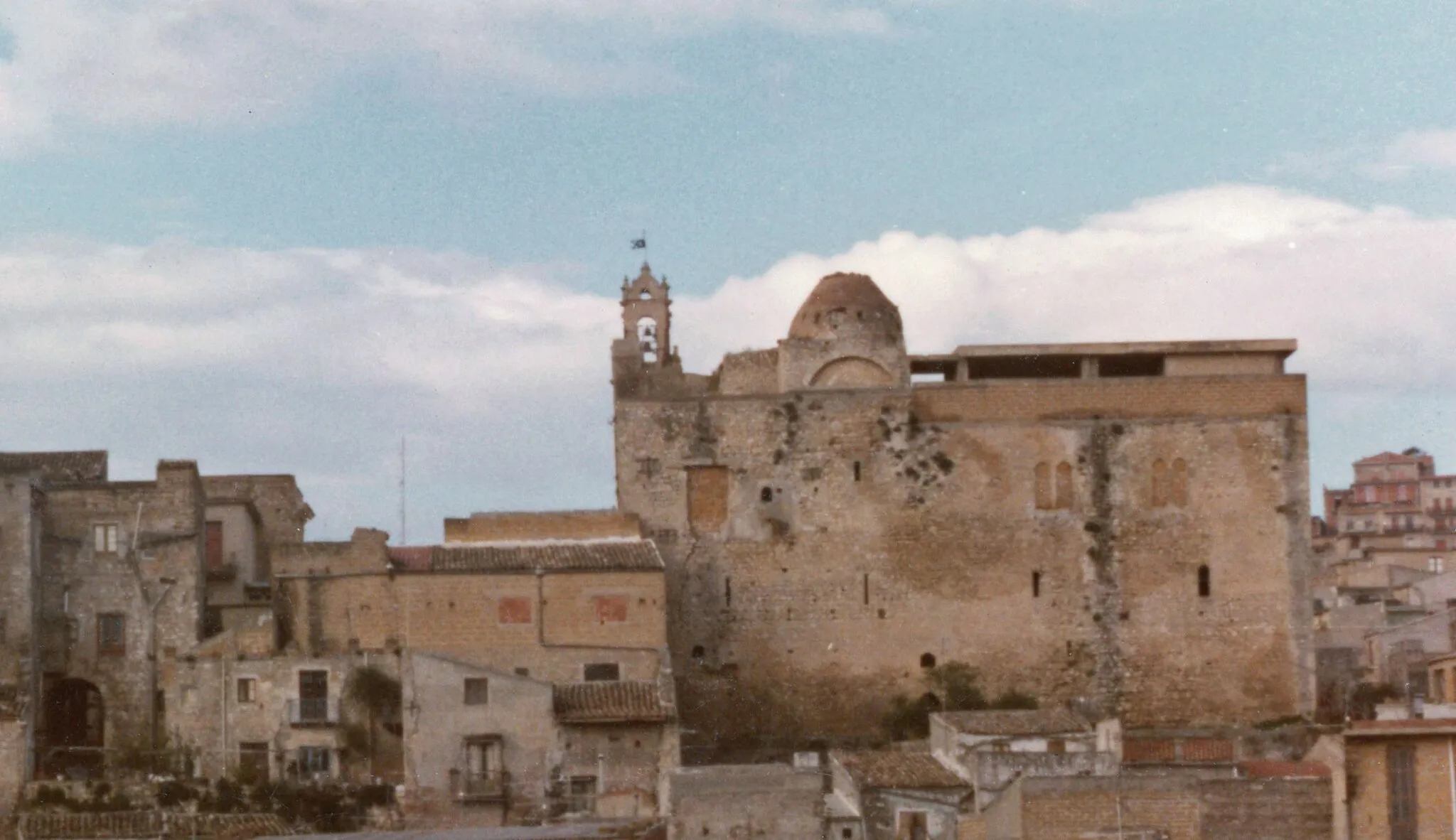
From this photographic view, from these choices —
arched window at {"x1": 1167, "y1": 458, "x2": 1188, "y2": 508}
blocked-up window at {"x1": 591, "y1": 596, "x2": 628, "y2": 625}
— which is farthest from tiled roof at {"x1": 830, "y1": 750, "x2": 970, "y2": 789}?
arched window at {"x1": 1167, "y1": 458, "x2": 1188, "y2": 508}

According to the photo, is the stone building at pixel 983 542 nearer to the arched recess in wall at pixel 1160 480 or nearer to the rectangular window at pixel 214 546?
the arched recess in wall at pixel 1160 480

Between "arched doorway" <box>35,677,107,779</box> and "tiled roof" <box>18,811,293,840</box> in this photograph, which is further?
"arched doorway" <box>35,677,107,779</box>

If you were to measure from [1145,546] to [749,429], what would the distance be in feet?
27.5

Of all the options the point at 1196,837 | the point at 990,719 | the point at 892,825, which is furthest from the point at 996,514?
the point at 1196,837

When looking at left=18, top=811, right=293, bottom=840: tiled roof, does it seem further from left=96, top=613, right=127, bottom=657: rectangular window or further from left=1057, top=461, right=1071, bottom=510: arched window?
left=1057, top=461, right=1071, bottom=510: arched window

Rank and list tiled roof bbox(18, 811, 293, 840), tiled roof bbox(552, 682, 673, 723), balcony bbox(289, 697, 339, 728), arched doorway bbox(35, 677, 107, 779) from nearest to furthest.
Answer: tiled roof bbox(18, 811, 293, 840) → tiled roof bbox(552, 682, 673, 723) → balcony bbox(289, 697, 339, 728) → arched doorway bbox(35, 677, 107, 779)

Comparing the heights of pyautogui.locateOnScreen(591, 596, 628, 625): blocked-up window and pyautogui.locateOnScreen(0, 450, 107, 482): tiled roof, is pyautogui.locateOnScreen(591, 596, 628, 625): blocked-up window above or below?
below

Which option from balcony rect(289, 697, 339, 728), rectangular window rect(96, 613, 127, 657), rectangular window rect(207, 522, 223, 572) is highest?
rectangular window rect(207, 522, 223, 572)

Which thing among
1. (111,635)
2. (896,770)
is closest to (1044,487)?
(896,770)

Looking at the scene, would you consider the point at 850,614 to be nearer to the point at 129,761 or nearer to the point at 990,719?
the point at 990,719

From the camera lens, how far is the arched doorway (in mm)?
47719

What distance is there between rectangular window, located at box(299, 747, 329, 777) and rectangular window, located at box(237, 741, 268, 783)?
2.04 feet

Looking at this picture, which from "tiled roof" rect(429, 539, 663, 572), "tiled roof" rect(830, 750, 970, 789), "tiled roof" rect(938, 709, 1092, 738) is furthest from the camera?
"tiled roof" rect(429, 539, 663, 572)

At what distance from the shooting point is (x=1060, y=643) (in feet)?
172
